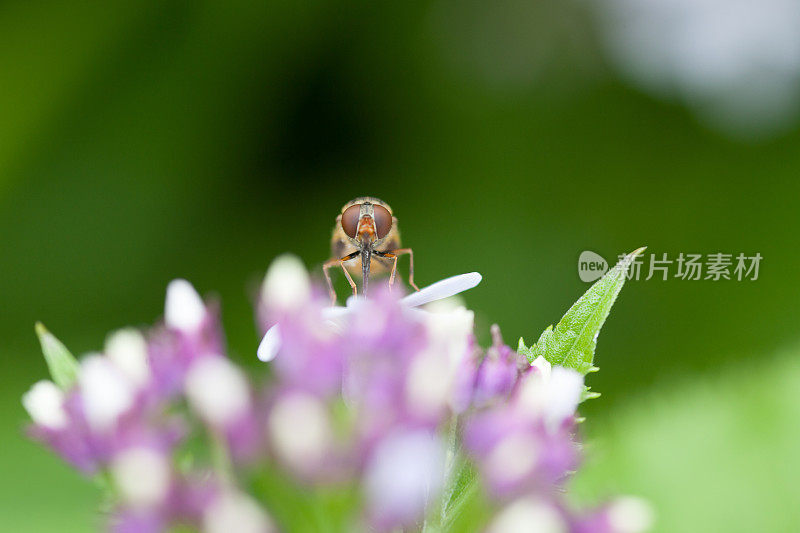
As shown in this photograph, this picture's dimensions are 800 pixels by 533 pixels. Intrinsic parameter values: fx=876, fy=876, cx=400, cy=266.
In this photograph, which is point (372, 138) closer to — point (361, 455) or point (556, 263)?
point (556, 263)

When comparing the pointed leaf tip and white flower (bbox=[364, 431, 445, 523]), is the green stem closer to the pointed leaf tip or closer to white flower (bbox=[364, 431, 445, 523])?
white flower (bbox=[364, 431, 445, 523])

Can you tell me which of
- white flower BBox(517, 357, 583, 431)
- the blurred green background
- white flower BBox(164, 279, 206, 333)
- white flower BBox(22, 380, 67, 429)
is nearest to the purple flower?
white flower BBox(517, 357, 583, 431)

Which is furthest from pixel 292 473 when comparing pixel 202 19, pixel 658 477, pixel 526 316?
pixel 202 19

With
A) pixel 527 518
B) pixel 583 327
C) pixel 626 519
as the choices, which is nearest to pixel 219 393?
pixel 527 518

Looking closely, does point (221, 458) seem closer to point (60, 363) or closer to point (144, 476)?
point (144, 476)

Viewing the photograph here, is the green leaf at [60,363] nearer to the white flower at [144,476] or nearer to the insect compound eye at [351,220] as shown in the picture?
the white flower at [144,476]

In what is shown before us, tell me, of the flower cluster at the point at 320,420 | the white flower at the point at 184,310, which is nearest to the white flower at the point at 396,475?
the flower cluster at the point at 320,420
